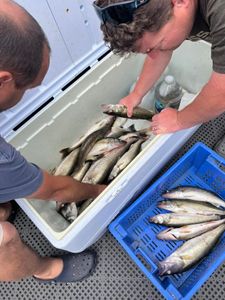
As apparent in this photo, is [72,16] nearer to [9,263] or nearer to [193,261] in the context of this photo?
[9,263]

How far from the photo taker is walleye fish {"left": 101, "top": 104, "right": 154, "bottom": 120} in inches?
56.6

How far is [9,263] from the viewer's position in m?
1.04

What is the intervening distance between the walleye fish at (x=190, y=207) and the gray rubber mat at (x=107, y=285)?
0.75 feet

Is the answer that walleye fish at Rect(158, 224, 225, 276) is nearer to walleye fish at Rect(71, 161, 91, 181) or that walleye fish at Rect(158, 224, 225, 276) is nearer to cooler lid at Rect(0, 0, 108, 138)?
walleye fish at Rect(71, 161, 91, 181)

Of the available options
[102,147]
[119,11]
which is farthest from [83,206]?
[119,11]

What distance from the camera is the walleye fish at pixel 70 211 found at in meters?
1.25

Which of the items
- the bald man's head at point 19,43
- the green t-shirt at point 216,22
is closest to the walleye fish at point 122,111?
the green t-shirt at point 216,22

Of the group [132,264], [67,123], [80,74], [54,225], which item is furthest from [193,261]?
[80,74]

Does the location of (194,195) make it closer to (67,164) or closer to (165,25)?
(67,164)

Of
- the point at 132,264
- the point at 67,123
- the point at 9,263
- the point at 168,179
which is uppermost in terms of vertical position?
the point at 67,123

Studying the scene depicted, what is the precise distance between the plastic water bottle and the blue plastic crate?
0.27 m

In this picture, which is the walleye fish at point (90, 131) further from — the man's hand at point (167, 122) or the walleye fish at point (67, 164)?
the man's hand at point (167, 122)

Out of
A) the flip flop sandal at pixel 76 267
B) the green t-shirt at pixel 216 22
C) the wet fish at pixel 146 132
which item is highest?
the green t-shirt at pixel 216 22

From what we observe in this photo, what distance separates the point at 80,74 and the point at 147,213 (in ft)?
2.31
